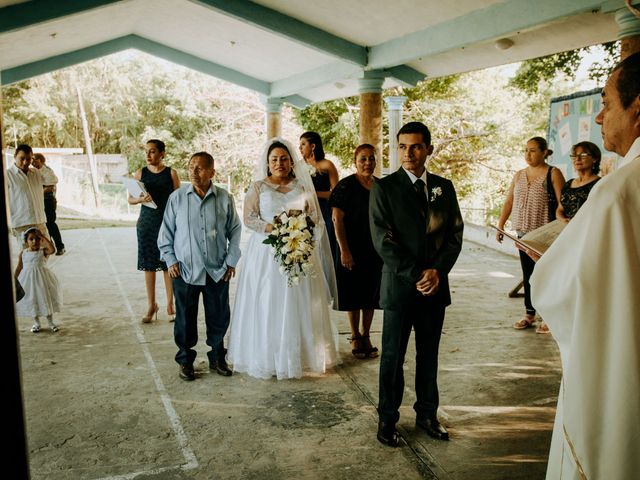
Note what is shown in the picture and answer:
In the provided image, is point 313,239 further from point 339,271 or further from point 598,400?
point 598,400

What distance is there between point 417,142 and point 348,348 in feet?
9.64

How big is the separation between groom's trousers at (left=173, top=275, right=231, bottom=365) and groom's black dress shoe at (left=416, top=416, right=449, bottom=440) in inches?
81.4

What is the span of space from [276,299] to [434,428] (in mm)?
1829

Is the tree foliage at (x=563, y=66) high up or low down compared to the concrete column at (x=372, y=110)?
up

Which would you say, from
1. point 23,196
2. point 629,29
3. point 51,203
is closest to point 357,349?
point 629,29

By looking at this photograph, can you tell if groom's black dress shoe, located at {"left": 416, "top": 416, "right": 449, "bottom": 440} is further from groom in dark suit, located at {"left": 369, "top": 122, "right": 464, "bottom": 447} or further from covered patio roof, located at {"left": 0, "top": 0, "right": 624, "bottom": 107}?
covered patio roof, located at {"left": 0, "top": 0, "right": 624, "bottom": 107}

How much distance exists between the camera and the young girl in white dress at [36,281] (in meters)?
6.43

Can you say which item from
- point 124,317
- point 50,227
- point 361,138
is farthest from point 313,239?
point 50,227

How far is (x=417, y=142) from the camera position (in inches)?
148

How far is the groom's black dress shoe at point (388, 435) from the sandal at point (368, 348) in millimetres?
1858

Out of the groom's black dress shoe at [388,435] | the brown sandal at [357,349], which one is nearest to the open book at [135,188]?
the brown sandal at [357,349]

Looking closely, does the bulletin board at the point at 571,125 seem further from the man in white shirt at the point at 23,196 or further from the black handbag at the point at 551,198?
the man in white shirt at the point at 23,196

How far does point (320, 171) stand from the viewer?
258 inches

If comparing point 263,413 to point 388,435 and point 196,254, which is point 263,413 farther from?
point 196,254
